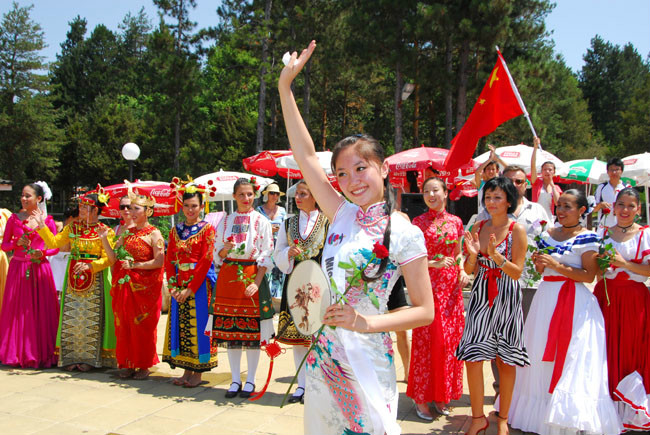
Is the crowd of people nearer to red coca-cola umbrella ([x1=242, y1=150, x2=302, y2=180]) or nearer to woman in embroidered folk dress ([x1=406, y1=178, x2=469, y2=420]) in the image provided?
woman in embroidered folk dress ([x1=406, y1=178, x2=469, y2=420])

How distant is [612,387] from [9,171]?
3546 centimetres

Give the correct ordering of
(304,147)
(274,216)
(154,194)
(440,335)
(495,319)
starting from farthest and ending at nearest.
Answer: (154,194), (274,216), (440,335), (495,319), (304,147)

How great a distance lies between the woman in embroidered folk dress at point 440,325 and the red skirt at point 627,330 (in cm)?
115

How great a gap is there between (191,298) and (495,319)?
3022 mm

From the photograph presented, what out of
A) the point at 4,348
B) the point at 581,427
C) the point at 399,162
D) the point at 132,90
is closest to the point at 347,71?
the point at 399,162

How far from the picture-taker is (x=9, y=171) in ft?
105

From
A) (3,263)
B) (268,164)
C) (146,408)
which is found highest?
(268,164)

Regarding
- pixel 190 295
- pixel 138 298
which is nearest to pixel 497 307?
pixel 190 295

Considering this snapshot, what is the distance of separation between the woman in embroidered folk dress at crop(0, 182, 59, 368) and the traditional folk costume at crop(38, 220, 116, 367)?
0.25 meters

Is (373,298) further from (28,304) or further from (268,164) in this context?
(268,164)

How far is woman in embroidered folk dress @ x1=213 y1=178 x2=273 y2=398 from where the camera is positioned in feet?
16.9

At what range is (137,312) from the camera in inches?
217

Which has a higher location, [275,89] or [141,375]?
[275,89]

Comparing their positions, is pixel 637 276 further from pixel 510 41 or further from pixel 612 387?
pixel 510 41
